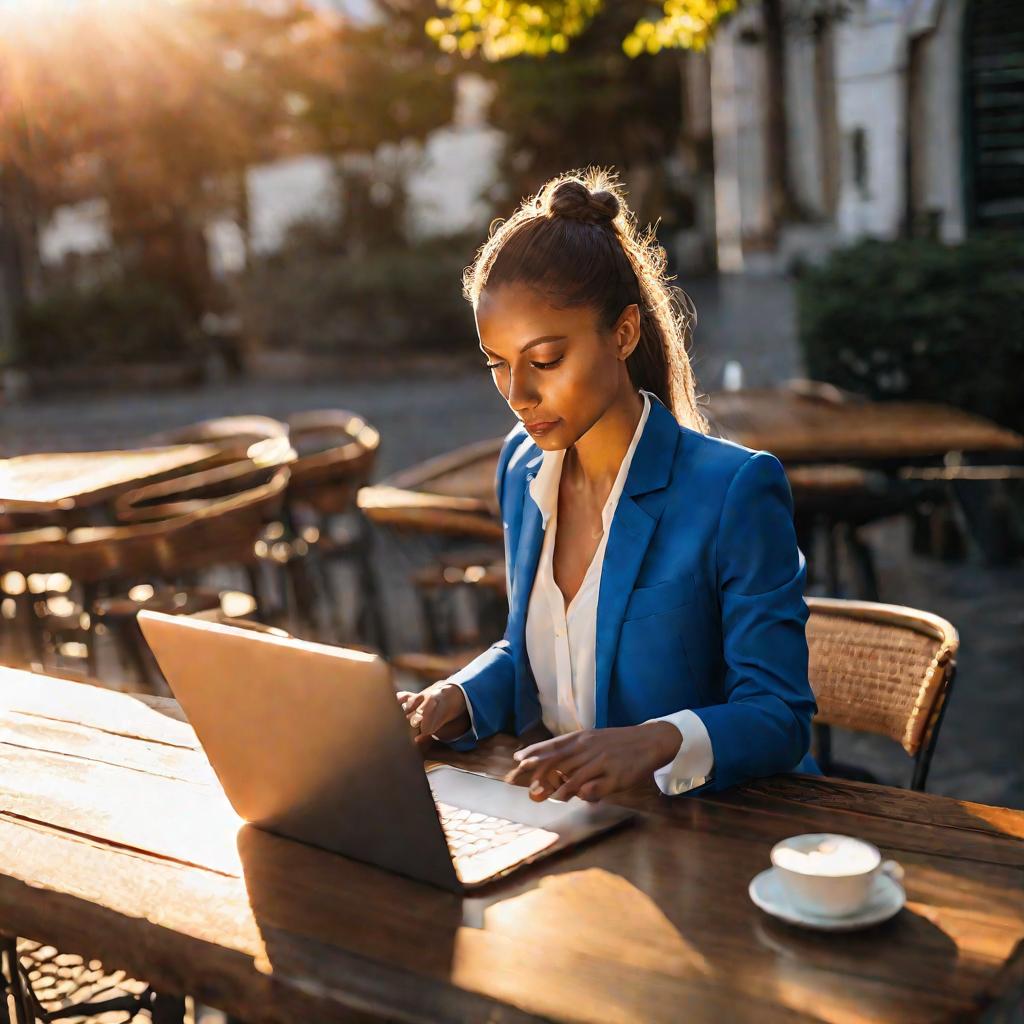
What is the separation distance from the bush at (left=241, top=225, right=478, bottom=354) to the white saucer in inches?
637

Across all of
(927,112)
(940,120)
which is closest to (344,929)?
(940,120)

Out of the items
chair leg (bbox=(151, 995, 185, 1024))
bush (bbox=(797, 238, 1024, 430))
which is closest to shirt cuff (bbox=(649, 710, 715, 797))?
chair leg (bbox=(151, 995, 185, 1024))

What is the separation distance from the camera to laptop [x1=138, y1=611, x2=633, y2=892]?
1474 millimetres

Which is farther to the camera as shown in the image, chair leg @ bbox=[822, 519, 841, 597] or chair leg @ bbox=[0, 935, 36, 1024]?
chair leg @ bbox=[822, 519, 841, 597]

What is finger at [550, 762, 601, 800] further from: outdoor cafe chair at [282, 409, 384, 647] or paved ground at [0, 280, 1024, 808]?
outdoor cafe chair at [282, 409, 384, 647]

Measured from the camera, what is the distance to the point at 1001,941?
1.39 meters

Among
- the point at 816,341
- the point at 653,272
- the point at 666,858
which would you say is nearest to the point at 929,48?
the point at 816,341

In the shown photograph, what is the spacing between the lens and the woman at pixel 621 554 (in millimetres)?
1907

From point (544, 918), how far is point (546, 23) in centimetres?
461

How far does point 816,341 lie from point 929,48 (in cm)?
311

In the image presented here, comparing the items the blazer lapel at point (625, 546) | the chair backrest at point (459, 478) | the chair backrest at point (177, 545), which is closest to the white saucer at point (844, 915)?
the blazer lapel at point (625, 546)

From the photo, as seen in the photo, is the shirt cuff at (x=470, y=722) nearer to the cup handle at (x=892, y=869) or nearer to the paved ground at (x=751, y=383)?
the cup handle at (x=892, y=869)

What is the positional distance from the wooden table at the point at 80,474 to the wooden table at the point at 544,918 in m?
3.44

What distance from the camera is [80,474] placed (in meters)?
5.74
